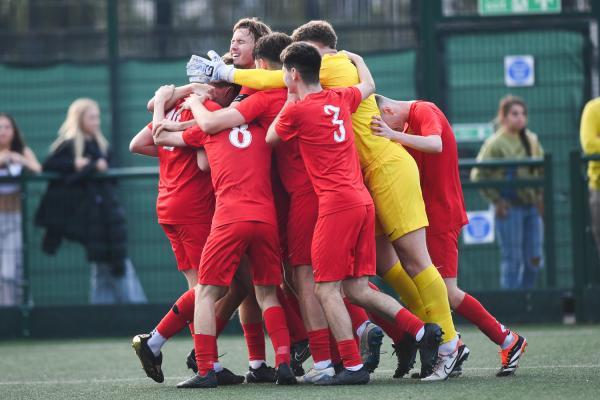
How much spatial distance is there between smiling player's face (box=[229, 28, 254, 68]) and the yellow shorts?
3.28 ft

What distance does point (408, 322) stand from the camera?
701 centimetres

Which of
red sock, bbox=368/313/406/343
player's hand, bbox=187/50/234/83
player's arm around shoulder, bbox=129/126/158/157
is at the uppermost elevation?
player's hand, bbox=187/50/234/83

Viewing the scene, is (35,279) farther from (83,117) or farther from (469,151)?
(469,151)

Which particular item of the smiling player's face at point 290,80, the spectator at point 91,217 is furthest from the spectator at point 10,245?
the smiling player's face at point 290,80

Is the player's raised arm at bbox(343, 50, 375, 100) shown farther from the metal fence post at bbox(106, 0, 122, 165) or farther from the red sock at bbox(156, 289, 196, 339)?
the metal fence post at bbox(106, 0, 122, 165)

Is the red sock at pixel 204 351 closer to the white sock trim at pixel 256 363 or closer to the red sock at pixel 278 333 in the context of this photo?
the red sock at pixel 278 333

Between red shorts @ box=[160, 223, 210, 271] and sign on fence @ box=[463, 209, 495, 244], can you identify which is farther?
sign on fence @ box=[463, 209, 495, 244]

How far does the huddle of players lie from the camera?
690 cm

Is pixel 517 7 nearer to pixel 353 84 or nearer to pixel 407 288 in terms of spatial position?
pixel 353 84

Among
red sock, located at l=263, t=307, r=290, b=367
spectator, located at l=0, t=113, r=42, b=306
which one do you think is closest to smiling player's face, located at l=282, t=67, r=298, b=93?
red sock, located at l=263, t=307, r=290, b=367

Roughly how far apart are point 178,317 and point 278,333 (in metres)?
0.65

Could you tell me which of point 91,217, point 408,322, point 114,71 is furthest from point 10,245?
point 408,322

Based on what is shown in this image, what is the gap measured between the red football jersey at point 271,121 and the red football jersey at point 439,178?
2.55 ft

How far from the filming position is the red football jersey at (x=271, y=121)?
7.14m
